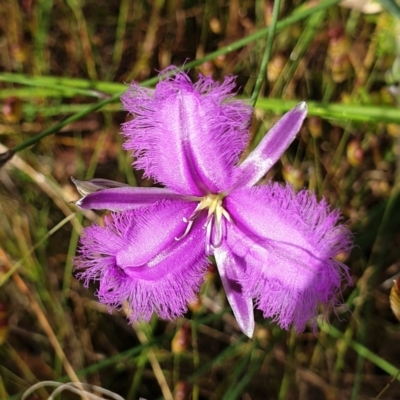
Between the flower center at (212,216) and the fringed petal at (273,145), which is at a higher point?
the fringed petal at (273,145)

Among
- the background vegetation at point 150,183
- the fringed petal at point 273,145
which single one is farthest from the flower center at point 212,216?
the background vegetation at point 150,183

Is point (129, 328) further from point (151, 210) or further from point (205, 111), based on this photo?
point (205, 111)

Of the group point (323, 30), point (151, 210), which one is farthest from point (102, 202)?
point (323, 30)

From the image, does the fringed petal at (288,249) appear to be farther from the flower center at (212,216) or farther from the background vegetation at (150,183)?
the background vegetation at (150,183)

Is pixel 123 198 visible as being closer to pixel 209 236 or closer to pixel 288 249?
pixel 209 236

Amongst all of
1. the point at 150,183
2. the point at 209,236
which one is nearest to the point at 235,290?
the point at 209,236

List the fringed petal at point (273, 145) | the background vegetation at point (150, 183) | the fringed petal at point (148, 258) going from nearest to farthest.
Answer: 1. the fringed petal at point (273, 145)
2. the fringed petal at point (148, 258)
3. the background vegetation at point (150, 183)

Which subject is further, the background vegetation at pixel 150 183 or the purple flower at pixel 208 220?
the background vegetation at pixel 150 183
